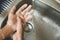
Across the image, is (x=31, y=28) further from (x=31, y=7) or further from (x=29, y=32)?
(x=31, y=7)

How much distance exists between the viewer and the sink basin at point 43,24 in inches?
35.6

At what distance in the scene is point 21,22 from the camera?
3.07 ft

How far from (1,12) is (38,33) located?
0.87 feet

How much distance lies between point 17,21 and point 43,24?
0.16 meters

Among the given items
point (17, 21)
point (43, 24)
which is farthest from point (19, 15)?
point (43, 24)

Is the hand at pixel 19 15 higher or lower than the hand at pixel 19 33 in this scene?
higher

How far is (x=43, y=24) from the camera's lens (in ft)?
3.16

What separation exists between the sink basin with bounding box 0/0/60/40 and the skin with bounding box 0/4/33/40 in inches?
2.0

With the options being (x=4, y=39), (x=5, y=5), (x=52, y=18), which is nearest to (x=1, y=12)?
(x=5, y=5)

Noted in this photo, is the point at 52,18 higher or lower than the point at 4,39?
higher

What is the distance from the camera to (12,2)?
976 millimetres

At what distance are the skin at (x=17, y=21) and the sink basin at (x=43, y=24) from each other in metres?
0.05

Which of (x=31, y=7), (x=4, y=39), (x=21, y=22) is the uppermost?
(x=31, y=7)

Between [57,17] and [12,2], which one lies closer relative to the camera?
[57,17]
